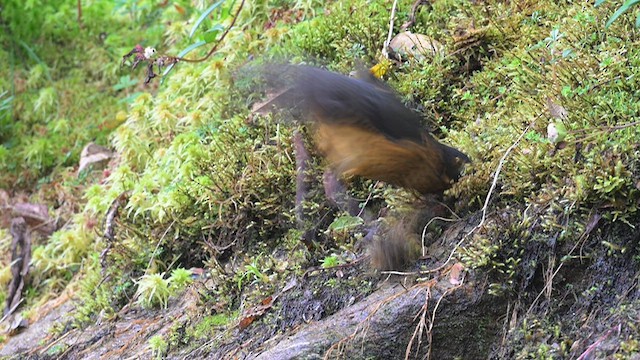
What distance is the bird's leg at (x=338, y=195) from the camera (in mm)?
3172

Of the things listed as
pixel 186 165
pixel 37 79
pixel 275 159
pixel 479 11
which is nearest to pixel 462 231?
pixel 275 159

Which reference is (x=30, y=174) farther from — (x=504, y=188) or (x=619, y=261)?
(x=619, y=261)

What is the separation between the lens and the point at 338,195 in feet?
10.6

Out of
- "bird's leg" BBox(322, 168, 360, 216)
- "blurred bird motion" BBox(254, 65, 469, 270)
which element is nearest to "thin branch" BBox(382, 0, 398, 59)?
"bird's leg" BBox(322, 168, 360, 216)

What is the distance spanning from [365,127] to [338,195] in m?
0.78

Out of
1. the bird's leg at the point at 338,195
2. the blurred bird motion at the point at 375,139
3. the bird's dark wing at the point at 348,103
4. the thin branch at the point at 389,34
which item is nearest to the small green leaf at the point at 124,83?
the thin branch at the point at 389,34

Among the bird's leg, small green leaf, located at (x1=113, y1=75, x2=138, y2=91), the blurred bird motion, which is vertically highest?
the blurred bird motion

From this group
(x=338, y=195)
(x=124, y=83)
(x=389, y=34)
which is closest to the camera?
(x=338, y=195)

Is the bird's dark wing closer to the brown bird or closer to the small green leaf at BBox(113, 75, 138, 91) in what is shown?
the brown bird

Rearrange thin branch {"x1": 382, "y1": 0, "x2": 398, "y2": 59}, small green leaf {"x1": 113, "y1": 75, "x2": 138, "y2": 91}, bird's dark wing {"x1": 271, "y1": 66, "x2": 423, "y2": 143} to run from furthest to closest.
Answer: small green leaf {"x1": 113, "y1": 75, "x2": 138, "y2": 91}
thin branch {"x1": 382, "y1": 0, "x2": 398, "y2": 59}
bird's dark wing {"x1": 271, "y1": 66, "x2": 423, "y2": 143}

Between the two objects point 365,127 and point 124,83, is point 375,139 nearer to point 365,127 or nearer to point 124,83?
point 365,127

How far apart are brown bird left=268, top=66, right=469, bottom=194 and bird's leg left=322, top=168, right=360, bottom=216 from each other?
0.46 m

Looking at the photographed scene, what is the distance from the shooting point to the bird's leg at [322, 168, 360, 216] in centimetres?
317

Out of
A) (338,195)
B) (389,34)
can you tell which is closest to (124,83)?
(389,34)
